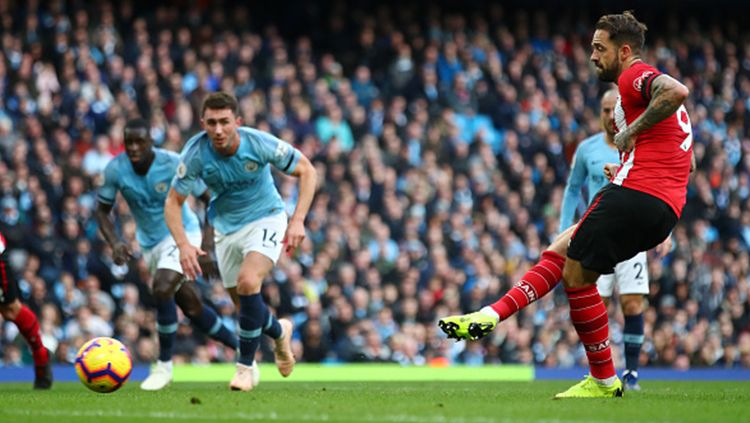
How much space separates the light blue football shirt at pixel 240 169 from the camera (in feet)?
33.5

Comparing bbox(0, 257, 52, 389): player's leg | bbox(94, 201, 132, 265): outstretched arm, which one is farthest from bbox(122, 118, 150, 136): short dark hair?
bbox(0, 257, 52, 389): player's leg

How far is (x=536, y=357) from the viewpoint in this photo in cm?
1931

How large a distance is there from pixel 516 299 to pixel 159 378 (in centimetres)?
424

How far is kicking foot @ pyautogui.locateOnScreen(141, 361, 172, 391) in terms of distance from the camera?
36.5 feet

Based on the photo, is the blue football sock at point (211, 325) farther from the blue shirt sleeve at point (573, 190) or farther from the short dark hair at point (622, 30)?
the short dark hair at point (622, 30)

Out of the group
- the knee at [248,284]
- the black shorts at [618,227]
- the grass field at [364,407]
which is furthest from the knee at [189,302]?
the black shorts at [618,227]

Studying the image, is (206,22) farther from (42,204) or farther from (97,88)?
(42,204)

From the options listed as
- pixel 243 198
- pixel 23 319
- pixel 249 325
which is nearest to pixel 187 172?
pixel 243 198

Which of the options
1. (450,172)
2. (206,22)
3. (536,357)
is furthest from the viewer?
(206,22)

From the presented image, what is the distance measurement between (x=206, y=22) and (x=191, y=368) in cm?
947

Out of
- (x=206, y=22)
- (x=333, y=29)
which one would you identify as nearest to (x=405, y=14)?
(x=333, y=29)

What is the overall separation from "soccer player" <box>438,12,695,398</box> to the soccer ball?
2.62 meters

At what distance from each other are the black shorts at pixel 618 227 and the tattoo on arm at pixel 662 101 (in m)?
0.49

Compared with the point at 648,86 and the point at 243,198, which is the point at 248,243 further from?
the point at 648,86
